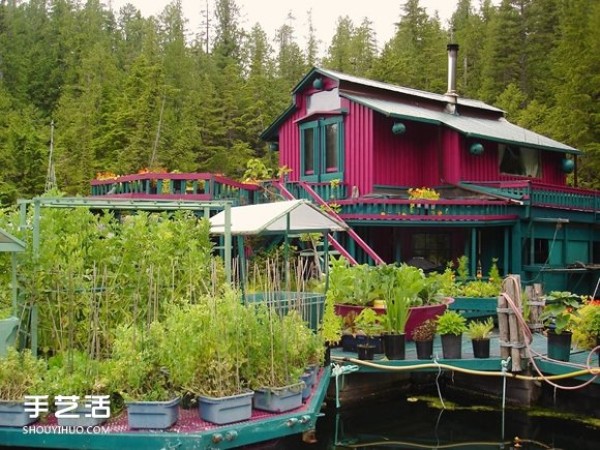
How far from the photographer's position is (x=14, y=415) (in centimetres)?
633

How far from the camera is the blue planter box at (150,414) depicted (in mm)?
6203

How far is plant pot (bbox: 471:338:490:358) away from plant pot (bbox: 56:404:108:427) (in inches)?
240

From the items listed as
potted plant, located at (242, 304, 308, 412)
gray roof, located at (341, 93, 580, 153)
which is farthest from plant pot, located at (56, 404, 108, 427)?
gray roof, located at (341, 93, 580, 153)

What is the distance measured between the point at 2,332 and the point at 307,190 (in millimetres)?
11410

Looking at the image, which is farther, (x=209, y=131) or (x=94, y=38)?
(x=94, y=38)

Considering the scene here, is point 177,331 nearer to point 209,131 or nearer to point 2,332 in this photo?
point 2,332

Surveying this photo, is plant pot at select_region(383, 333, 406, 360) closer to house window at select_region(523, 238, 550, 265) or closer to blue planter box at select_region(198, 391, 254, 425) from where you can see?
blue planter box at select_region(198, 391, 254, 425)

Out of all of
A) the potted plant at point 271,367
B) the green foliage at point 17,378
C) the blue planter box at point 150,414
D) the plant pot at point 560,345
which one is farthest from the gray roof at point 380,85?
the blue planter box at point 150,414

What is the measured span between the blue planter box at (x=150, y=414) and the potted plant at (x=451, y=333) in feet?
17.0

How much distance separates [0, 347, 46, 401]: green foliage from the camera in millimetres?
6395

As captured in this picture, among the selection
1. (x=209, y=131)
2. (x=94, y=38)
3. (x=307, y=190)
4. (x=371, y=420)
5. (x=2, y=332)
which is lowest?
(x=371, y=420)

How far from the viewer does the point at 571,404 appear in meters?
10.6

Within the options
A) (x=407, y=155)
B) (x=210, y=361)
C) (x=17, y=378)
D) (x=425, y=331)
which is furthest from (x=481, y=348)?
(x=407, y=155)

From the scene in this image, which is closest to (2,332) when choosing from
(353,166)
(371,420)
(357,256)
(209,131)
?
(371,420)
